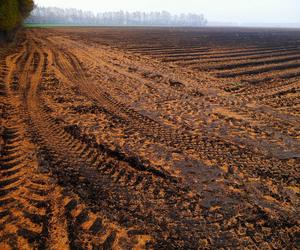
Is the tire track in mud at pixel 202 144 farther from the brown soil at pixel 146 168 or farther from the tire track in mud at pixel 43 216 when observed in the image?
the tire track in mud at pixel 43 216

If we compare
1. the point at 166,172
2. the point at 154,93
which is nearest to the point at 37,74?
the point at 154,93

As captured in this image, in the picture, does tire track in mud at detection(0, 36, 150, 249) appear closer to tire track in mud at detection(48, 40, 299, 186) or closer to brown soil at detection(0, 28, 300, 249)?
brown soil at detection(0, 28, 300, 249)

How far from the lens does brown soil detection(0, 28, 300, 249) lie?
3.03 metres

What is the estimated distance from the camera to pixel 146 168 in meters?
4.27

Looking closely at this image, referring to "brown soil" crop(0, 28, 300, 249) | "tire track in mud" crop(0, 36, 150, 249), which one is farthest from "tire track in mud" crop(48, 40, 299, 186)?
"tire track in mud" crop(0, 36, 150, 249)

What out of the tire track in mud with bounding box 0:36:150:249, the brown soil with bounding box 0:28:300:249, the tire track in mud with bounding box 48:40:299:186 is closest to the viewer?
the tire track in mud with bounding box 0:36:150:249

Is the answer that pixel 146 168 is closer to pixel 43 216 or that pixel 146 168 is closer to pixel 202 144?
pixel 202 144

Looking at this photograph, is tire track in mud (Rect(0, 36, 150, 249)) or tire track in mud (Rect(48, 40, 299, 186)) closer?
tire track in mud (Rect(0, 36, 150, 249))

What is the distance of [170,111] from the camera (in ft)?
22.5

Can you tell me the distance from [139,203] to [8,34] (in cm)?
2177

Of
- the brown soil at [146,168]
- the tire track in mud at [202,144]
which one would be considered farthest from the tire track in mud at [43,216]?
the tire track in mud at [202,144]

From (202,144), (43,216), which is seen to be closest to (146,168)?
(202,144)

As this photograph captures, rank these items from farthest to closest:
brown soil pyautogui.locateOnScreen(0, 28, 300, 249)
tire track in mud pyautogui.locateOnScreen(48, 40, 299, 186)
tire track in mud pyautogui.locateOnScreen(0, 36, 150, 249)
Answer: tire track in mud pyautogui.locateOnScreen(48, 40, 299, 186) < brown soil pyautogui.locateOnScreen(0, 28, 300, 249) < tire track in mud pyautogui.locateOnScreen(0, 36, 150, 249)

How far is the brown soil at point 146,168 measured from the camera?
3029 mm
